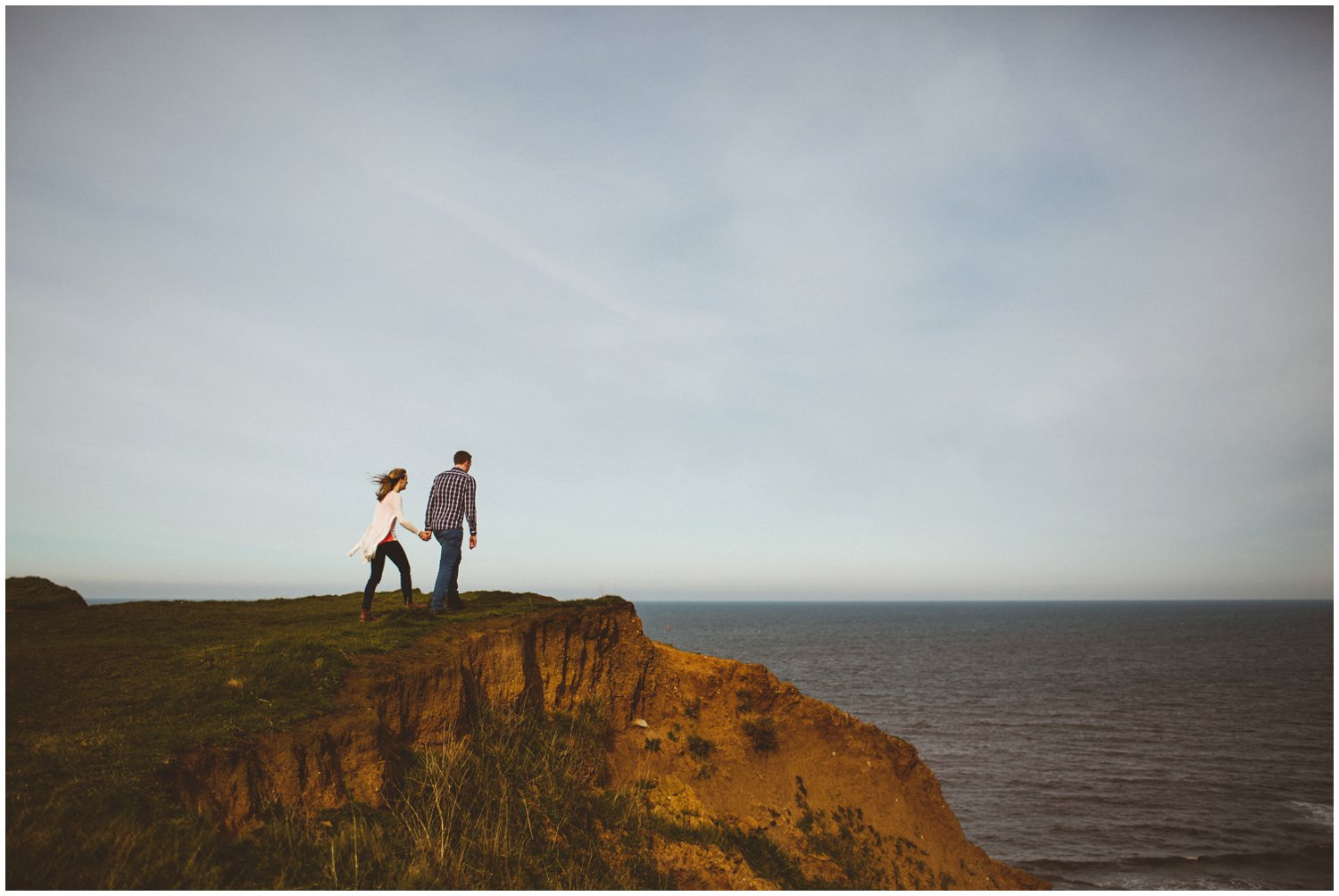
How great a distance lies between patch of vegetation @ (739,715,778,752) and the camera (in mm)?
14145

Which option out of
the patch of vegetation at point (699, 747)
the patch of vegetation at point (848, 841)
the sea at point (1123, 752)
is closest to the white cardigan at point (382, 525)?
the patch of vegetation at point (699, 747)

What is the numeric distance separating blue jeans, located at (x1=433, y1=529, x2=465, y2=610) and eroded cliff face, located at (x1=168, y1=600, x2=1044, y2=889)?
0.89 m

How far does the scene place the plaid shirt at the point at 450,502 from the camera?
447 inches

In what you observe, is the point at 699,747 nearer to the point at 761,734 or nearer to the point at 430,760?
the point at 761,734

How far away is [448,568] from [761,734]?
7273 millimetres

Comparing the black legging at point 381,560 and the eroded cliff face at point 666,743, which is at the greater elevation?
the black legging at point 381,560

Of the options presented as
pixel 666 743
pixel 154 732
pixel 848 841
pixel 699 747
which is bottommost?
pixel 848 841

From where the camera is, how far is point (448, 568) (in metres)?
11.7

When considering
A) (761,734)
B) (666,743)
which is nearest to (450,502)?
(666,743)

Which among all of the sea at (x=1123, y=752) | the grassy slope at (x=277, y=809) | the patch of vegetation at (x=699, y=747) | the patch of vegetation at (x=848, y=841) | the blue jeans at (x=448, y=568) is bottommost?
the sea at (x=1123, y=752)

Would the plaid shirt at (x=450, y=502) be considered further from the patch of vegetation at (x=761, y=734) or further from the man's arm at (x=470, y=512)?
the patch of vegetation at (x=761, y=734)

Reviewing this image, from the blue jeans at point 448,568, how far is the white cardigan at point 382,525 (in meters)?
0.50

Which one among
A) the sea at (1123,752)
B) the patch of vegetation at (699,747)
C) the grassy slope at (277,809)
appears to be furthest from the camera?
the sea at (1123,752)

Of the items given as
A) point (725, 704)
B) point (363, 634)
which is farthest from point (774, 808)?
point (363, 634)
